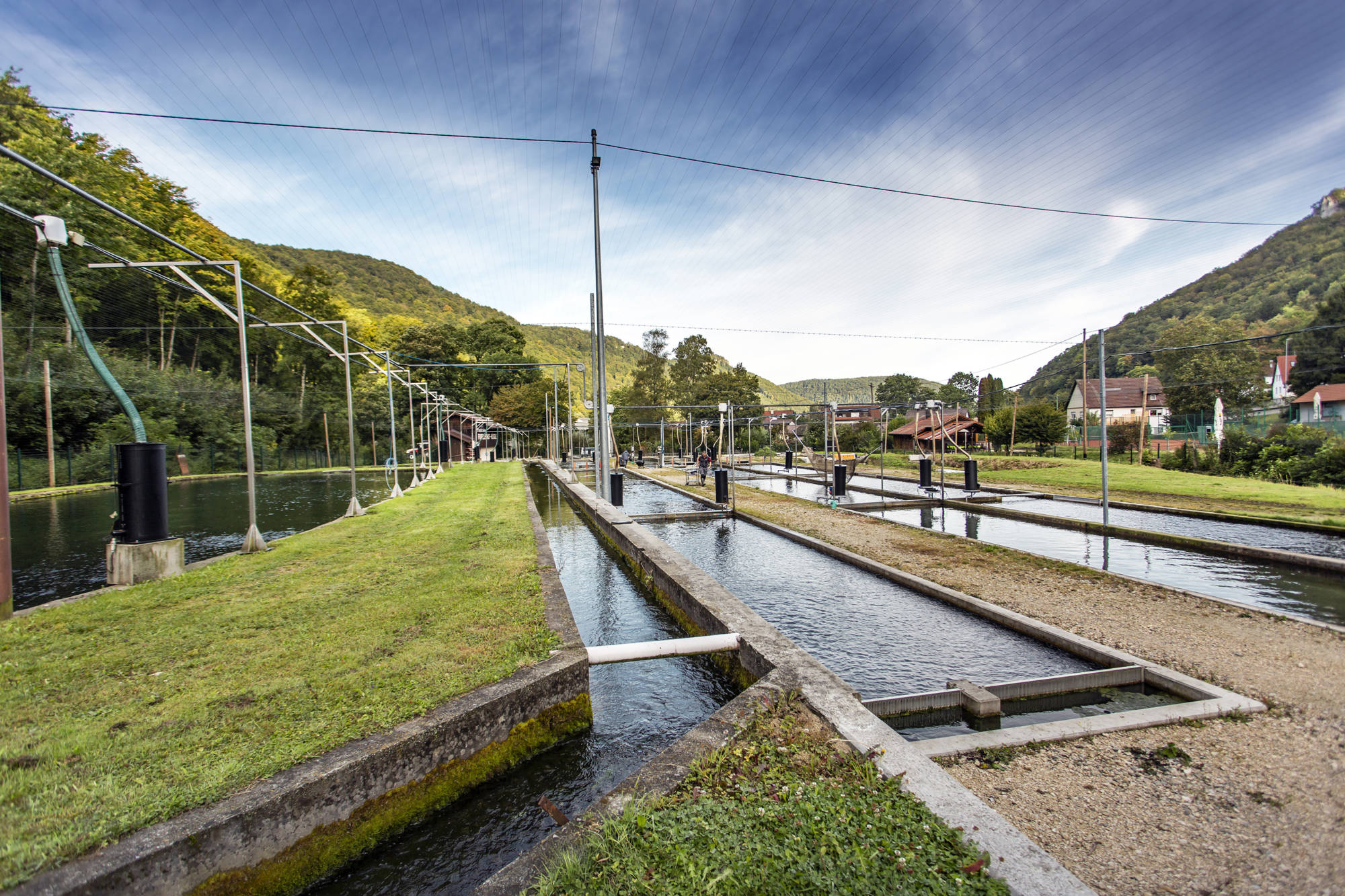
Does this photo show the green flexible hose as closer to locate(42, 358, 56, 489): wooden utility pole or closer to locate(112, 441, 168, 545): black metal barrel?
locate(112, 441, 168, 545): black metal barrel

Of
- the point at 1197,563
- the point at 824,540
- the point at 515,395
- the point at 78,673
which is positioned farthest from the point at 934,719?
the point at 515,395

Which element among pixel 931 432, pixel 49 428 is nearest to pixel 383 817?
pixel 49 428

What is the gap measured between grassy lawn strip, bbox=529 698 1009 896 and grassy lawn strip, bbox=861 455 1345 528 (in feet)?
43.0

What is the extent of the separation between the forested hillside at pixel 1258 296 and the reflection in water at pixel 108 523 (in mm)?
25512

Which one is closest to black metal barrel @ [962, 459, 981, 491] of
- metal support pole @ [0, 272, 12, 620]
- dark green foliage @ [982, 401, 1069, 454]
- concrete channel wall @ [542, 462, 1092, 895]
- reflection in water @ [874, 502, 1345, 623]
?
reflection in water @ [874, 502, 1345, 623]

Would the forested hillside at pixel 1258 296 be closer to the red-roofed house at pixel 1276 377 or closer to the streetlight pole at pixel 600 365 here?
the red-roofed house at pixel 1276 377

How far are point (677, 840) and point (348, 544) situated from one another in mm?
8499

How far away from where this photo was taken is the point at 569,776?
345 cm

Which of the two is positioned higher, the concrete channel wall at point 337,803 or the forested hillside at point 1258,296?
the forested hillside at point 1258,296

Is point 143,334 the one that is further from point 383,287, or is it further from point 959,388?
point 959,388

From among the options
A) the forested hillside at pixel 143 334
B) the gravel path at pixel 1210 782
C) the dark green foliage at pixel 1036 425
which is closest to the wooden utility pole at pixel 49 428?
the forested hillside at pixel 143 334

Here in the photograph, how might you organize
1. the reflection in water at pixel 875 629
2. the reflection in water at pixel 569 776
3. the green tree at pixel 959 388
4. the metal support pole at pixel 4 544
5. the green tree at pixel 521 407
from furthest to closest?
1. the green tree at pixel 959 388
2. the green tree at pixel 521 407
3. the reflection in water at pixel 875 629
4. the metal support pole at pixel 4 544
5. the reflection in water at pixel 569 776

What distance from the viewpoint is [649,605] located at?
7160mm

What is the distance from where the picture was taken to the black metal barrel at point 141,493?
19.9 feet
